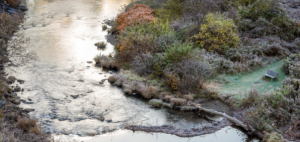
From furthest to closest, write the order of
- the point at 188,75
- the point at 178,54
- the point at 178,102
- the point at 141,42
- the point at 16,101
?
the point at 141,42 < the point at 178,54 < the point at 188,75 < the point at 16,101 < the point at 178,102

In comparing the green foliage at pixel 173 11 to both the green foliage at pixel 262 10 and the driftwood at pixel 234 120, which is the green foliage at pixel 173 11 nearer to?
the green foliage at pixel 262 10

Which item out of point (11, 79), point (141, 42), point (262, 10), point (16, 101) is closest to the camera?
point (16, 101)

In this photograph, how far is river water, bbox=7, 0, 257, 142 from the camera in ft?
28.7

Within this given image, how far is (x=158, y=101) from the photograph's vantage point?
10.6 meters

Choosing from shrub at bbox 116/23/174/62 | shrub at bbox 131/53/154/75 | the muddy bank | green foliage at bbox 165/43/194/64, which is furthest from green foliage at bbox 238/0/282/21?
the muddy bank

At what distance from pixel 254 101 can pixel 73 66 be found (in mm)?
9927

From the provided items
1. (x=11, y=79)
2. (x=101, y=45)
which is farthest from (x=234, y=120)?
(x=101, y=45)

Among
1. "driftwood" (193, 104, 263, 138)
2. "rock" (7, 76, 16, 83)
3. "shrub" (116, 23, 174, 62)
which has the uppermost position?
"shrub" (116, 23, 174, 62)

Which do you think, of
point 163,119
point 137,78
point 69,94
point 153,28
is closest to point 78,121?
point 69,94

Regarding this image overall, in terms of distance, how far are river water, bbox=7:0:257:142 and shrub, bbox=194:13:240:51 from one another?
192 inches

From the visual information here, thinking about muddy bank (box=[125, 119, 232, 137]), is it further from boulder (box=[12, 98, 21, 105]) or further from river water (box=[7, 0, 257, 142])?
boulder (box=[12, 98, 21, 105])

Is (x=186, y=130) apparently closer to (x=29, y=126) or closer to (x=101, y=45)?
(x=29, y=126)

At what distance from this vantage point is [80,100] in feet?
36.3

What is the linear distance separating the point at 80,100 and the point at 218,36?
24.6 ft
